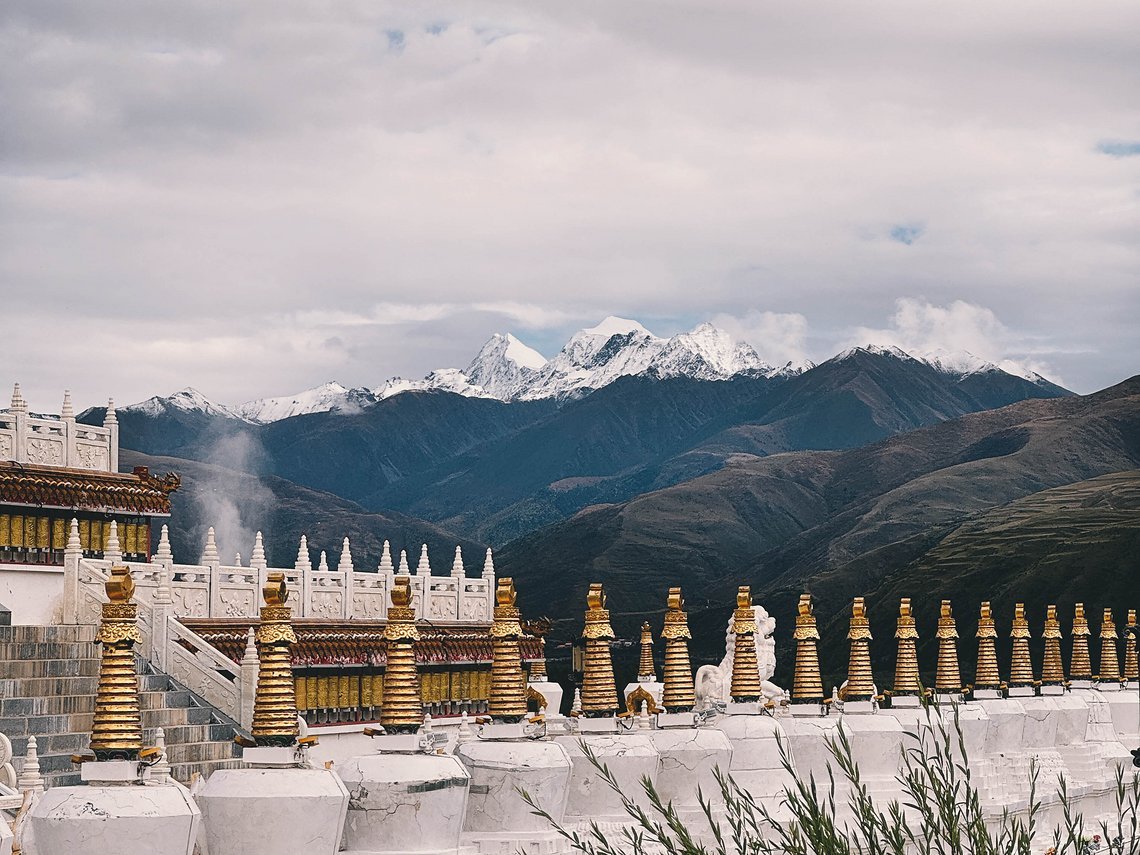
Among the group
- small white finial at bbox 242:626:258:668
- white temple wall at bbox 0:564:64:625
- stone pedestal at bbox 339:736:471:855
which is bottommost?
stone pedestal at bbox 339:736:471:855

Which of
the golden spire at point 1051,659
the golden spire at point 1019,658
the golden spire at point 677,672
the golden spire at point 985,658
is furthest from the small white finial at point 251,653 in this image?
the golden spire at point 1051,659

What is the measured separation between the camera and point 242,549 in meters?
177

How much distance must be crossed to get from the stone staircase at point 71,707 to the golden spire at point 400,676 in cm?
664

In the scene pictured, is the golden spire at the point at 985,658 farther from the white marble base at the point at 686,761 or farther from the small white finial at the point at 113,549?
the small white finial at the point at 113,549

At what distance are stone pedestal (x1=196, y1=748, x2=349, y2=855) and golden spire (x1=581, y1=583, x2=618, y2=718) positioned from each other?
24.9 ft

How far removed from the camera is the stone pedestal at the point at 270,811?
2092cm

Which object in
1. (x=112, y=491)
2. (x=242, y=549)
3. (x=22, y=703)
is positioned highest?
(x=242, y=549)

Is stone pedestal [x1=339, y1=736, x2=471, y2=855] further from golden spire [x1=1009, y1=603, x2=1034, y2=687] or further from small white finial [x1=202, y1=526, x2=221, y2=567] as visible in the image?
golden spire [x1=1009, y1=603, x2=1034, y2=687]

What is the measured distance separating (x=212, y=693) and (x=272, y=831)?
14624 millimetres

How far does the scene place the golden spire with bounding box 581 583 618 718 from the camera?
28.5 metres

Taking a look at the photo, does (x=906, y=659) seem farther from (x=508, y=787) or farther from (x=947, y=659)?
(x=508, y=787)

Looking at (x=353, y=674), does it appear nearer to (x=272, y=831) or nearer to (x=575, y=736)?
(x=575, y=736)

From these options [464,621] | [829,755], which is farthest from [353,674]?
[829,755]

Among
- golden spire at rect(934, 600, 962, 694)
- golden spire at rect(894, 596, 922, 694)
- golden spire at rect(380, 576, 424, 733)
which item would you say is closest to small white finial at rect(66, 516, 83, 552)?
golden spire at rect(380, 576, 424, 733)
